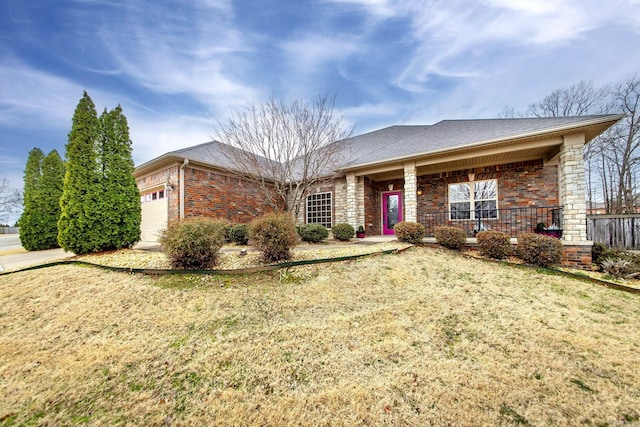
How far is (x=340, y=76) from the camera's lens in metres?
9.17

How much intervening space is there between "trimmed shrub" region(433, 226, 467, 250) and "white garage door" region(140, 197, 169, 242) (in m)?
10.1

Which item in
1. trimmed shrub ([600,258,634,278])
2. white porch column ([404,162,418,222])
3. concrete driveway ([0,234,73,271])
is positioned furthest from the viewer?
white porch column ([404,162,418,222])

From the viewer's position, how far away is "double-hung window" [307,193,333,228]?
1162 centimetres

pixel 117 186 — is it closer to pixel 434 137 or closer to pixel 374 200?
pixel 374 200

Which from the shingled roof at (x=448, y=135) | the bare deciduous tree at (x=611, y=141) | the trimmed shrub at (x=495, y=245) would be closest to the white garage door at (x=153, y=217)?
the shingled roof at (x=448, y=135)

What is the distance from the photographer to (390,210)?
37.3 feet

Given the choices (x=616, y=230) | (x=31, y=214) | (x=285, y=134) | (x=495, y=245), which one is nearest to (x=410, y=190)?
(x=495, y=245)

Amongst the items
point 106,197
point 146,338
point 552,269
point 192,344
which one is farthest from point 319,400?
point 106,197

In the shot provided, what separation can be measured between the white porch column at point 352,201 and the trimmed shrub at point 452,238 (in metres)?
3.64

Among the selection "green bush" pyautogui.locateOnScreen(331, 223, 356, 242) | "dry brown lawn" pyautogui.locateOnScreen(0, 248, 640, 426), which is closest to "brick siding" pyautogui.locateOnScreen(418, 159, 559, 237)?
"green bush" pyautogui.locateOnScreen(331, 223, 356, 242)

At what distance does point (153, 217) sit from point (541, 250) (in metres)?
13.5

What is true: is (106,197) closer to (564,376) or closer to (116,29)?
(116,29)

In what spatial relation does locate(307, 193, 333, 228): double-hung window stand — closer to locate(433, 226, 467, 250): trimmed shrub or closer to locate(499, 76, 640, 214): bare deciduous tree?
locate(433, 226, 467, 250): trimmed shrub

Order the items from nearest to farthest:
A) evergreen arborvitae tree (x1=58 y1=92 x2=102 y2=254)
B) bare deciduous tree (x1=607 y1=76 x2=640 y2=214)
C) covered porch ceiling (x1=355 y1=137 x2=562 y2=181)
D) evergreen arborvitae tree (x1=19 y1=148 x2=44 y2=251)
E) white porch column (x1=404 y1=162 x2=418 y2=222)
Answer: evergreen arborvitae tree (x1=58 y1=92 x2=102 y2=254) → covered porch ceiling (x1=355 y1=137 x2=562 y2=181) → white porch column (x1=404 y1=162 x2=418 y2=222) → evergreen arborvitae tree (x1=19 y1=148 x2=44 y2=251) → bare deciduous tree (x1=607 y1=76 x2=640 y2=214)
